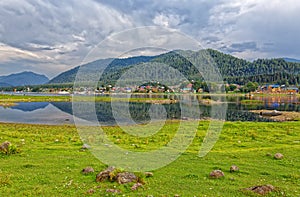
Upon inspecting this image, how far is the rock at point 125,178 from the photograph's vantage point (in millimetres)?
10750

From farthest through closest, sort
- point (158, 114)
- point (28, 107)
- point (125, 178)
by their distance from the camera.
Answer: point (28, 107)
point (158, 114)
point (125, 178)

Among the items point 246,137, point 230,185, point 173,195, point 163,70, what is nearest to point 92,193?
point 173,195

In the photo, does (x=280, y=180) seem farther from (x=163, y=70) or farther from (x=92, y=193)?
(x=163, y=70)

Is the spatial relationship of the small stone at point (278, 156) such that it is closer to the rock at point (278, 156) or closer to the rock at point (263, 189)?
the rock at point (278, 156)

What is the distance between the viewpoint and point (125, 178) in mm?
10938

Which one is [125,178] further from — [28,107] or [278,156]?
[28,107]

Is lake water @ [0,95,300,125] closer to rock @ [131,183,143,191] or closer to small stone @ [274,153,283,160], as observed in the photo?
small stone @ [274,153,283,160]

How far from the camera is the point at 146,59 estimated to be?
21.7m

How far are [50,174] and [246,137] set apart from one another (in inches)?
789

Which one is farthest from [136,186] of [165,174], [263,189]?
[263,189]

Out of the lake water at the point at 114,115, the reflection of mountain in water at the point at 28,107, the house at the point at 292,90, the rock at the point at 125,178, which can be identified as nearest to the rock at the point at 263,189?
the rock at the point at 125,178

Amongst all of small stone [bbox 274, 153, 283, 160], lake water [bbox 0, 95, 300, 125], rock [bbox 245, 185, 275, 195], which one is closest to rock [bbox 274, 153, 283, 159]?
small stone [bbox 274, 153, 283, 160]

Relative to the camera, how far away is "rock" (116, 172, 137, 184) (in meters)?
10.8

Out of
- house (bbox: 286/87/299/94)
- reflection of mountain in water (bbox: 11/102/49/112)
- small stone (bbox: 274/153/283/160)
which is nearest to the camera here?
small stone (bbox: 274/153/283/160)
